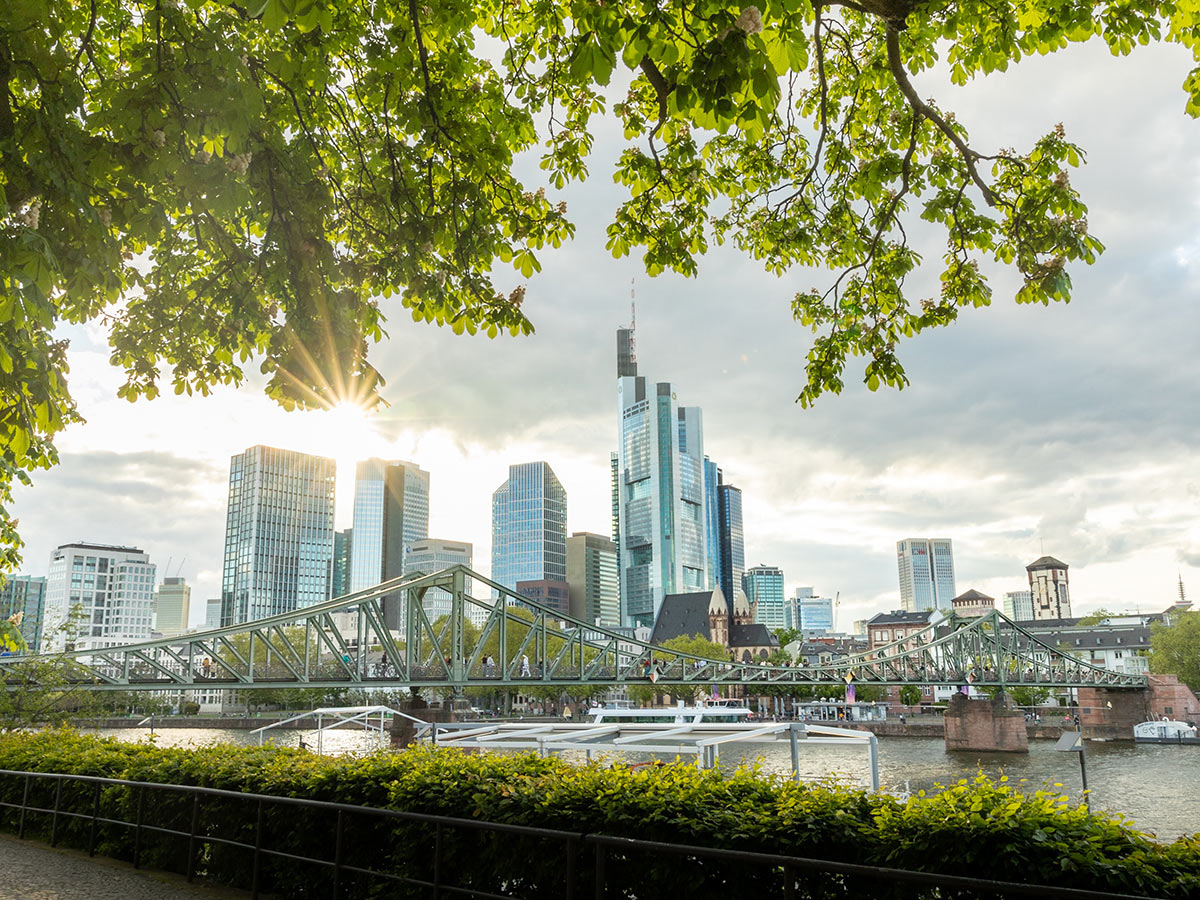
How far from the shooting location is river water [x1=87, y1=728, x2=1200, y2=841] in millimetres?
38562

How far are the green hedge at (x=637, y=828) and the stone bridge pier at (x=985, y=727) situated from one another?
69.2 m

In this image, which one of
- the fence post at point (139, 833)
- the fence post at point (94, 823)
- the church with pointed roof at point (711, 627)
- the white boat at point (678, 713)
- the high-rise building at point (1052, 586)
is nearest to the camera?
the fence post at point (139, 833)

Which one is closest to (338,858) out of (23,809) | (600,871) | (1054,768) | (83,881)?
(600,871)

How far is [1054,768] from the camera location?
55.8 m

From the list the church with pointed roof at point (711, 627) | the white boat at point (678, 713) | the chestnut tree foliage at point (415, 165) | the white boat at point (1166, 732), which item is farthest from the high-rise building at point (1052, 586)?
the chestnut tree foliage at point (415, 165)

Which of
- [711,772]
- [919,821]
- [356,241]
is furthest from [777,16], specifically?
[356,241]

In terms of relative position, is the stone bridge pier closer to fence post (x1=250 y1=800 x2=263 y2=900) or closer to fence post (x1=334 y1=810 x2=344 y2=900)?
fence post (x1=250 y1=800 x2=263 y2=900)

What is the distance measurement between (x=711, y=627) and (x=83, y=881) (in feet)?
481

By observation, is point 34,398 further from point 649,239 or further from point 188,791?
point 649,239

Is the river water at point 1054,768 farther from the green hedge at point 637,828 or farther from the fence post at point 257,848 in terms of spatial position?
the fence post at point 257,848

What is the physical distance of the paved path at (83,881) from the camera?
30.6 ft

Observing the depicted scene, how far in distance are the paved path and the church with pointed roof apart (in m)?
139

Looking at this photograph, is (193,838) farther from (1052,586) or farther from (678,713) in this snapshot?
(1052,586)

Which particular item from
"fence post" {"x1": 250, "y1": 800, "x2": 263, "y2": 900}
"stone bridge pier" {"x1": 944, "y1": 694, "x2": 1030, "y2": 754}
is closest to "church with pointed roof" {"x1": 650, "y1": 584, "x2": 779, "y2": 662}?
"stone bridge pier" {"x1": 944, "y1": 694, "x2": 1030, "y2": 754}
